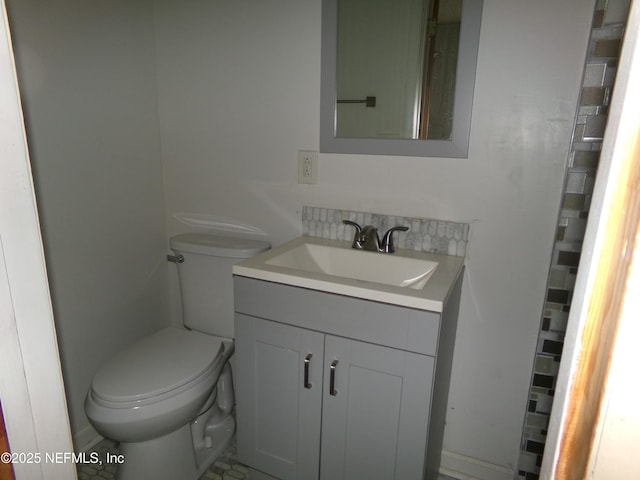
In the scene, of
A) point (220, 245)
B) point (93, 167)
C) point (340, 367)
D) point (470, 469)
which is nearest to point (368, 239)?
point (340, 367)

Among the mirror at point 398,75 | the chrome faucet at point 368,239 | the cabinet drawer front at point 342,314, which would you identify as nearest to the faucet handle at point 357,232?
the chrome faucet at point 368,239

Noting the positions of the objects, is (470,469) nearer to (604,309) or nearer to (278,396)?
(278,396)

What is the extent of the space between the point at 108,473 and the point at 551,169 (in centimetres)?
192

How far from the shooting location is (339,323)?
1.13m

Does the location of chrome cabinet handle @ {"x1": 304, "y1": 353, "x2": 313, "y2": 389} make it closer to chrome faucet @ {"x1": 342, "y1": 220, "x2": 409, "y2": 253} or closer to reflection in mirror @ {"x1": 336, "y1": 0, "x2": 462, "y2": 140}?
chrome faucet @ {"x1": 342, "y1": 220, "x2": 409, "y2": 253}

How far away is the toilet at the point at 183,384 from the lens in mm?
1239

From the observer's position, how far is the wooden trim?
276 mm

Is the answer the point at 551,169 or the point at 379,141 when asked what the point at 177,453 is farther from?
the point at 551,169

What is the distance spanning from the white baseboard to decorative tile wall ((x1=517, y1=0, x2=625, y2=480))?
0.21ft

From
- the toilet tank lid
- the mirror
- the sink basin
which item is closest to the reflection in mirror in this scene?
the mirror

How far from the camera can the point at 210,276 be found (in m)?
1.62

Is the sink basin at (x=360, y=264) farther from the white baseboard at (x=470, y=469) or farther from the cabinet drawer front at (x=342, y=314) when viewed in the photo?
the white baseboard at (x=470, y=469)

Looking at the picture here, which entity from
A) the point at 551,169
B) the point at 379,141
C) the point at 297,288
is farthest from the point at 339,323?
the point at 551,169

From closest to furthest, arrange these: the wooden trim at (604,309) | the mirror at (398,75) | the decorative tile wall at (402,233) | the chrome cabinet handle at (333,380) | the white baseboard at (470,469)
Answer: the wooden trim at (604,309), the chrome cabinet handle at (333,380), the mirror at (398,75), the decorative tile wall at (402,233), the white baseboard at (470,469)
